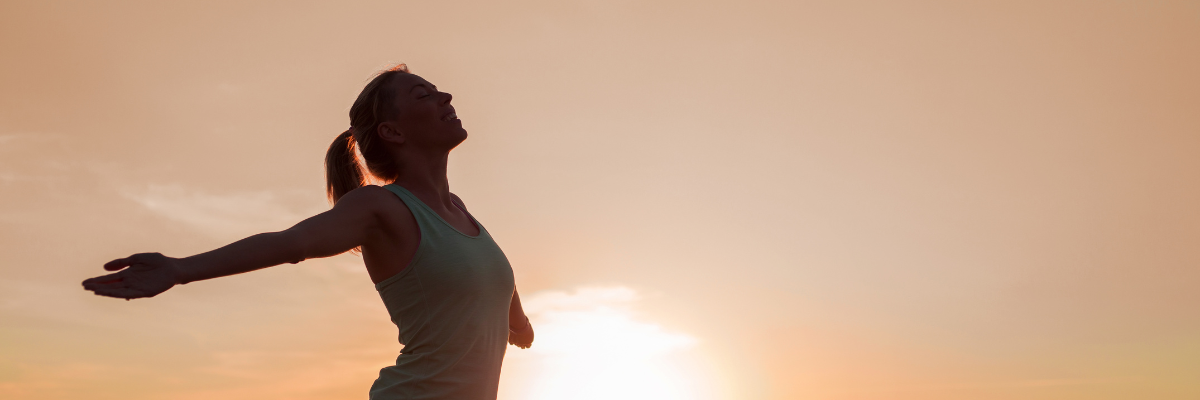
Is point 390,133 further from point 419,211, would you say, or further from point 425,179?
point 419,211

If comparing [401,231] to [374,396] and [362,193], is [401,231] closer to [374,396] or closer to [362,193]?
[362,193]

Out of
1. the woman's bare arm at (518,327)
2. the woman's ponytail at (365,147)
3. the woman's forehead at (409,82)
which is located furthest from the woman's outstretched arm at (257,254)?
the woman's bare arm at (518,327)

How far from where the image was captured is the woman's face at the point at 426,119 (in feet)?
14.1

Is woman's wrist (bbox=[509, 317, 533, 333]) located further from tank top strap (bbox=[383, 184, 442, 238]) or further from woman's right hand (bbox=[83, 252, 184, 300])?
woman's right hand (bbox=[83, 252, 184, 300])

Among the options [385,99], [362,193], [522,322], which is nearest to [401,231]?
[362,193]

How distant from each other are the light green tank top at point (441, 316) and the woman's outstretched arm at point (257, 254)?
281mm

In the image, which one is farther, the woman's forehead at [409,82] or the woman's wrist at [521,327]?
the woman's wrist at [521,327]

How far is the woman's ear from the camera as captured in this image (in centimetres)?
431

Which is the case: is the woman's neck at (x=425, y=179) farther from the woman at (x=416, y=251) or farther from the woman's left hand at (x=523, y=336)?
the woman's left hand at (x=523, y=336)

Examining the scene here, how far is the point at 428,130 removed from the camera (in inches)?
170

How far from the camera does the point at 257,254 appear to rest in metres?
2.98

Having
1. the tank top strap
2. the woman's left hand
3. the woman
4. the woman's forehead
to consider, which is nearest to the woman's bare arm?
the woman's left hand

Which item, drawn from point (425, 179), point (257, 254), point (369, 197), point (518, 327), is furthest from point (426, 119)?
point (257, 254)

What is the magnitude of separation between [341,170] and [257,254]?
1618 millimetres
